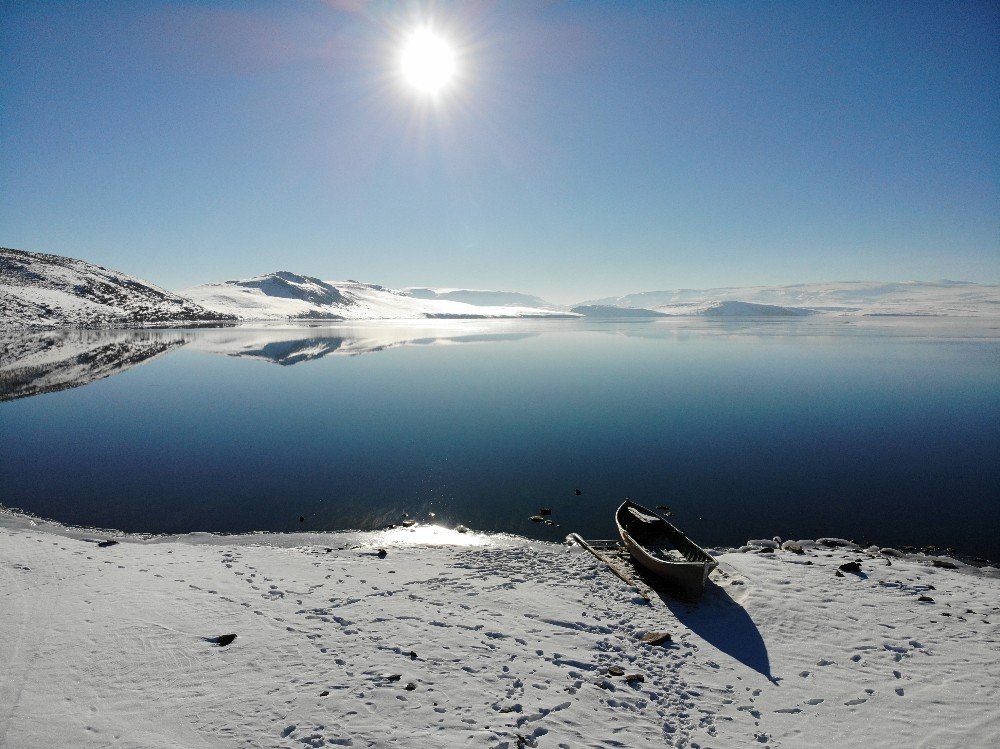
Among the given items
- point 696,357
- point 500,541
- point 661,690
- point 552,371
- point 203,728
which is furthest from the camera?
point 696,357

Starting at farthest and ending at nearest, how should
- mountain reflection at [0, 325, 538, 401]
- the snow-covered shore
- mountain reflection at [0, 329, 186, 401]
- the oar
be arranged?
mountain reflection at [0, 325, 538, 401]
mountain reflection at [0, 329, 186, 401]
the oar
the snow-covered shore

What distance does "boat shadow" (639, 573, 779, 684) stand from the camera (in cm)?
1137

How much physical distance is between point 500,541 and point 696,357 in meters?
67.1

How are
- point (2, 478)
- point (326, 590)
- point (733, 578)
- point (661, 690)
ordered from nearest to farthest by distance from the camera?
point (661, 690) < point (326, 590) < point (733, 578) < point (2, 478)

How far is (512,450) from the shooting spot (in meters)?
27.5

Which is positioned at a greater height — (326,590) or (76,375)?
(76,375)

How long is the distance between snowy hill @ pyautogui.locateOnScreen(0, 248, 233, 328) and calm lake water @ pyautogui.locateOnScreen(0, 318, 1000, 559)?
9427cm

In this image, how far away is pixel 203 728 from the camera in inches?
327

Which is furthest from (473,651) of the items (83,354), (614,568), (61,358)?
(83,354)

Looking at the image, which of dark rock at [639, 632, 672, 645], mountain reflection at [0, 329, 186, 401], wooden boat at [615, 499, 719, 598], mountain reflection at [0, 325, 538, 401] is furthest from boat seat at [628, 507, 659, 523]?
mountain reflection at [0, 325, 538, 401]

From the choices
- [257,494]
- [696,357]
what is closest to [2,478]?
[257,494]

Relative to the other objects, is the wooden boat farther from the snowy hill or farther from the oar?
the snowy hill

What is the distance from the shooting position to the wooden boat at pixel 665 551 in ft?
44.5

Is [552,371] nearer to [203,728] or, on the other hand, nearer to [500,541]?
[500,541]
